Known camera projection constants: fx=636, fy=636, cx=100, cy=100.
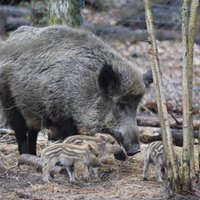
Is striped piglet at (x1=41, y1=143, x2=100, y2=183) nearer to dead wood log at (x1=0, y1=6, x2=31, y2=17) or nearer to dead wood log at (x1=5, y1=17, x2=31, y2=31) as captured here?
dead wood log at (x1=5, y1=17, x2=31, y2=31)

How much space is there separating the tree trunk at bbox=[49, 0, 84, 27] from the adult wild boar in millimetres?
1157

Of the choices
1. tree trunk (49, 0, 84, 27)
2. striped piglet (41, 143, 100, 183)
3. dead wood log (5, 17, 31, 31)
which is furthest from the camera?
dead wood log (5, 17, 31, 31)

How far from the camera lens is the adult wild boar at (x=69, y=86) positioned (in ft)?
23.8

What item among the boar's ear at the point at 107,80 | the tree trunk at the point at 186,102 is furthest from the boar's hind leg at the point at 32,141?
the tree trunk at the point at 186,102

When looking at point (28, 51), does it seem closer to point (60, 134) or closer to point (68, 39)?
point (68, 39)

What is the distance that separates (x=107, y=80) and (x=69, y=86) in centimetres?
44

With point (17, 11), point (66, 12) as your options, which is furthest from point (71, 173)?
point (17, 11)

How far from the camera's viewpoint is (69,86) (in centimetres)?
723

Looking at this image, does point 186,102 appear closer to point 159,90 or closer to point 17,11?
point 159,90

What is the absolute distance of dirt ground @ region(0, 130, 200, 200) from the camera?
574 cm

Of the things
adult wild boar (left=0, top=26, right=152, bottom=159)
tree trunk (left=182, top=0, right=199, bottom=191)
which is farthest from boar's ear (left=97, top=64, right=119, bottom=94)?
tree trunk (left=182, top=0, right=199, bottom=191)

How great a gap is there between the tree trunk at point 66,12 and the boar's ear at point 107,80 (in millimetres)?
1883

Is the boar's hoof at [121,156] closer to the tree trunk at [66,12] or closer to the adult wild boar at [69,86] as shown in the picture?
the adult wild boar at [69,86]

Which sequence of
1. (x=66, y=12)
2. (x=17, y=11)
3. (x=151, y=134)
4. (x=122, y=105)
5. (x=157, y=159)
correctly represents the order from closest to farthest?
(x=157, y=159) → (x=122, y=105) → (x=151, y=134) → (x=66, y=12) → (x=17, y=11)
